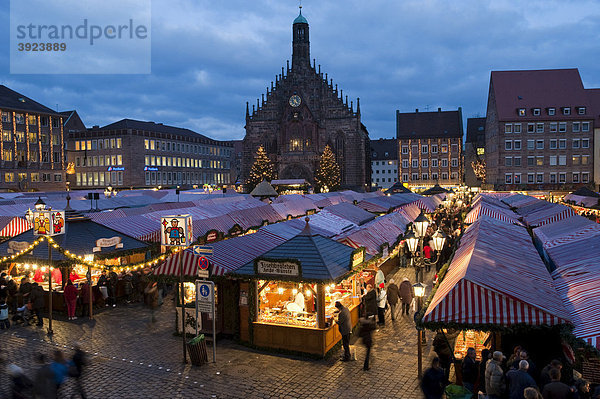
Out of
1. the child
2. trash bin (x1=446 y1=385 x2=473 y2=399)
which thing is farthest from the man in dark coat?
the child

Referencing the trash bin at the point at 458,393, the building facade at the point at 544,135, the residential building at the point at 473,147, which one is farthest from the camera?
the residential building at the point at 473,147

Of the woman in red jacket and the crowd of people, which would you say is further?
the woman in red jacket

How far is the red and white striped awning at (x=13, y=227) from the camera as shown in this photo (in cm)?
2247

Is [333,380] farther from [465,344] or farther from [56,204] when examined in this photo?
[56,204]

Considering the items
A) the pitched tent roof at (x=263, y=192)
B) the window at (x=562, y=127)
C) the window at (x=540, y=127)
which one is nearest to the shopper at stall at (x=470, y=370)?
the pitched tent roof at (x=263, y=192)

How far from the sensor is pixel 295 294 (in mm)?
13031

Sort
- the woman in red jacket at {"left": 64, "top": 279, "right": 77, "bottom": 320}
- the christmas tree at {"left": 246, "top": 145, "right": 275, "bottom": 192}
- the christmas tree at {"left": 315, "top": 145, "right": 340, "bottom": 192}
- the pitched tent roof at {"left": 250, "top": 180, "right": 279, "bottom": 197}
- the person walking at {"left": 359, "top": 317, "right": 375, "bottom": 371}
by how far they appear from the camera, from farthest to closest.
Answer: the christmas tree at {"left": 246, "top": 145, "right": 275, "bottom": 192}, the christmas tree at {"left": 315, "top": 145, "right": 340, "bottom": 192}, the pitched tent roof at {"left": 250, "top": 180, "right": 279, "bottom": 197}, the woman in red jacket at {"left": 64, "top": 279, "right": 77, "bottom": 320}, the person walking at {"left": 359, "top": 317, "right": 375, "bottom": 371}

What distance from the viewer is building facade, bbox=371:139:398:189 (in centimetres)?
11388

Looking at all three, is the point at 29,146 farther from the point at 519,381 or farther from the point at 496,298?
the point at 519,381

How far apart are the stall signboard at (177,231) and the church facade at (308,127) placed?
6862 cm

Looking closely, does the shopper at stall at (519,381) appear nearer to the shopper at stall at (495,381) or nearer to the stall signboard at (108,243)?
the shopper at stall at (495,381)

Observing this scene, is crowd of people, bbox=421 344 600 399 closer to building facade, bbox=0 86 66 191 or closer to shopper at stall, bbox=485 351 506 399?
shopper at stall, bbox=485 351 506 399

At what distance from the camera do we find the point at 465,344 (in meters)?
10.7

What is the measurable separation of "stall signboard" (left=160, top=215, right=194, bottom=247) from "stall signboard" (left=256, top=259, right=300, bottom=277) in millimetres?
1883
